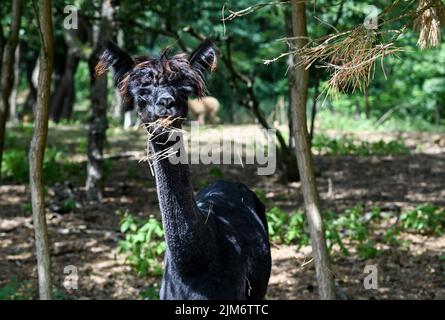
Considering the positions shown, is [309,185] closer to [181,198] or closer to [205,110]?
[181,198]

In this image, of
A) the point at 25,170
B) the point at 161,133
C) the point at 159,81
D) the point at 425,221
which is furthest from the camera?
the point at 25,170

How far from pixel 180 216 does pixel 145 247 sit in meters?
4.28

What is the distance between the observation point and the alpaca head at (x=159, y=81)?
4.33 m

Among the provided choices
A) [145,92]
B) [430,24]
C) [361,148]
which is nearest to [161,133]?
[145,92]

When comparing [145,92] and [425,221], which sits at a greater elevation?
[145,92]

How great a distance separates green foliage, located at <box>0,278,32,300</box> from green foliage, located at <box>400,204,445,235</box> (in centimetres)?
512

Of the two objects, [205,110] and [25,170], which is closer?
[25,170]

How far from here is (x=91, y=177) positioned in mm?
11977

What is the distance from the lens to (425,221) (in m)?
9.70

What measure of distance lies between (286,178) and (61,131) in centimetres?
952

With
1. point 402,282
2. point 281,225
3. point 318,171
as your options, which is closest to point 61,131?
point 318,171

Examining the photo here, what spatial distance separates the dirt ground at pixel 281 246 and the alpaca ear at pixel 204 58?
180 centimetres
